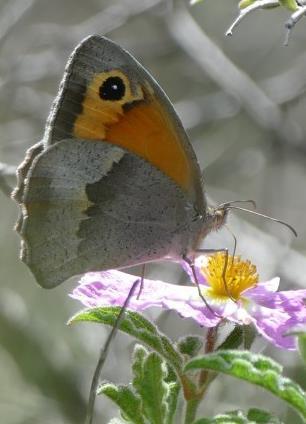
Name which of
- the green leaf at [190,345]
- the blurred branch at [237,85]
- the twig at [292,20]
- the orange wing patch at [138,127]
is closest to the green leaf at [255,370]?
the green leaf at [190,345]

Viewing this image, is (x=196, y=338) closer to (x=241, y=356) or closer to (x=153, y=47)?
(x=241, y=356)

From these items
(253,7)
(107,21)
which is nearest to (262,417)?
(253,7)

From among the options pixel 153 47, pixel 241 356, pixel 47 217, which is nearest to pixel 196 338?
pixel 241 356

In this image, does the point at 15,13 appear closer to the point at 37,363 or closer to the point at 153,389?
the point at 37,363

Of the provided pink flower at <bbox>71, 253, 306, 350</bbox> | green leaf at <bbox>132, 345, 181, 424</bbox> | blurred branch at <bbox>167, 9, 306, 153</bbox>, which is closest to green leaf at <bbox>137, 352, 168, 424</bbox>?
green leaf at <bbox>132, 345, 181, 424</bbox>

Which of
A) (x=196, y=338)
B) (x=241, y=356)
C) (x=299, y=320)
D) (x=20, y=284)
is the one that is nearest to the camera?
(x=241, y=356)

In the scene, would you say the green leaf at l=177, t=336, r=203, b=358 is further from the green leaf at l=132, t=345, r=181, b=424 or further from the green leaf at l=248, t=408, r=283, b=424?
the green leaf at l=248, t=408, r=283, b=424

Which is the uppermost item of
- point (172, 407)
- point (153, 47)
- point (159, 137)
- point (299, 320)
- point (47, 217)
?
point (153, 47)
